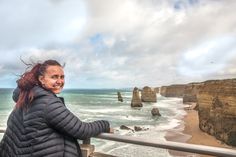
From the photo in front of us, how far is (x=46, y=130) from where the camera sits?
205cm

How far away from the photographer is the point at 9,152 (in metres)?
2.18

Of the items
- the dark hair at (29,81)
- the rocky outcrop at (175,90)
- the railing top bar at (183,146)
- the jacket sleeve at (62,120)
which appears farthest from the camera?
the rocky outcrop at (175,90)

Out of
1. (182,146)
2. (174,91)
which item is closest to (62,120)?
(182,146)

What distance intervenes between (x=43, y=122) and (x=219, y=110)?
1115 inches

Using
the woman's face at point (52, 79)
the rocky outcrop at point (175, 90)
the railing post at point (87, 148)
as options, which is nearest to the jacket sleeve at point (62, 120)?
the woman's face at point (52, 79)

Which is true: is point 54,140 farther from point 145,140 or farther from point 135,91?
point 135,91

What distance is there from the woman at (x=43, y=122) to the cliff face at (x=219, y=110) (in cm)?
2457

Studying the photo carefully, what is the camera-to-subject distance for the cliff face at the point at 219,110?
84.7ft

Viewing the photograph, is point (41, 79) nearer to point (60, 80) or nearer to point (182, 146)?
point (60, 80)

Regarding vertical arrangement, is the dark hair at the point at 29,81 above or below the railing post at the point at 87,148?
above

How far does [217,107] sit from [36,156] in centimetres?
2902

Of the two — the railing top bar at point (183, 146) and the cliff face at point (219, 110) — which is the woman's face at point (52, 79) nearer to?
the railing top bar at point (183, 146)

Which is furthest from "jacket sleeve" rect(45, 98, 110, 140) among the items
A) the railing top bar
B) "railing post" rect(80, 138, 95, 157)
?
"railing post" rect(80, 138, 95, 157)

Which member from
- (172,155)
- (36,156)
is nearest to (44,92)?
(36,156)
